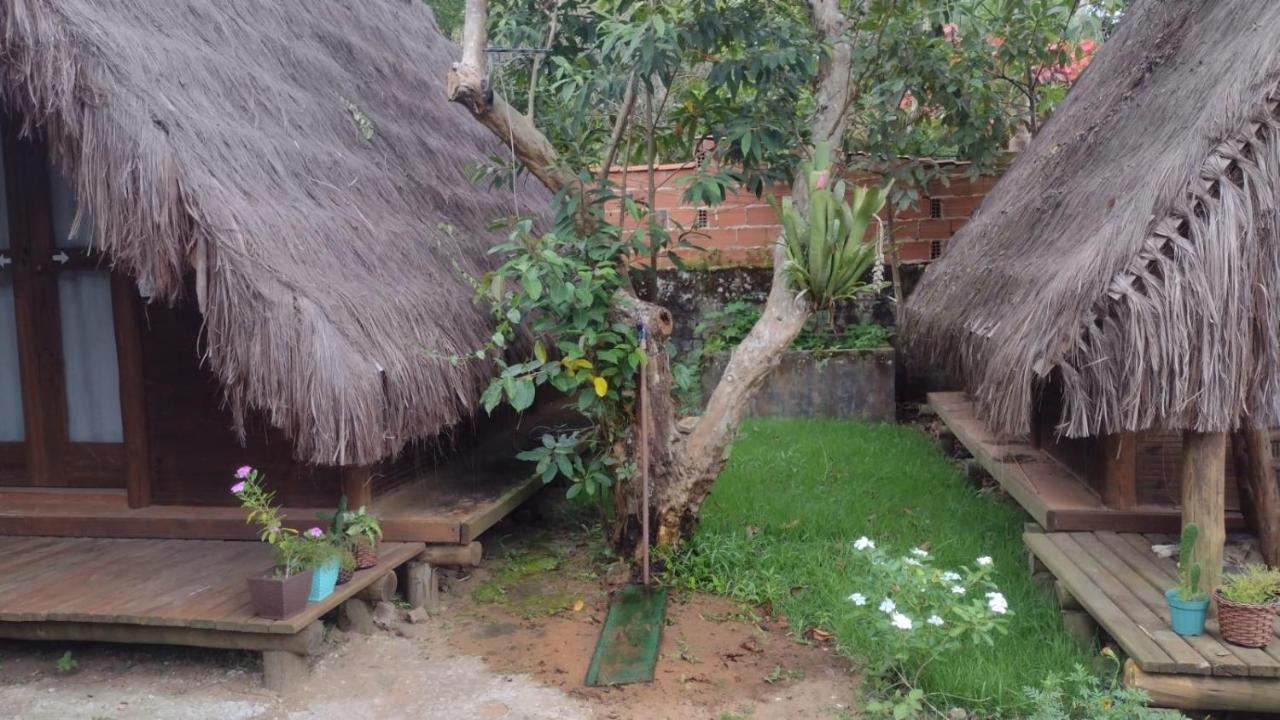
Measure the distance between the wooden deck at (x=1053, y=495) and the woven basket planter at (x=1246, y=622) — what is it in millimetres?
1201

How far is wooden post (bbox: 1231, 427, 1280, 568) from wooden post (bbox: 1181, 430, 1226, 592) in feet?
1.75

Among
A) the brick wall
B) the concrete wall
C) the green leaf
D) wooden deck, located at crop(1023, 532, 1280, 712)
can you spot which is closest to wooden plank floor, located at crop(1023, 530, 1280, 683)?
wooden deck, located at crop(1023, 532, 1280, 712)

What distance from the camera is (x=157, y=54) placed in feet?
14.7

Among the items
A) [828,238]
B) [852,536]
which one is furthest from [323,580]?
[852,536]

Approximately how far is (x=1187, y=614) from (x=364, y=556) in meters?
3.48

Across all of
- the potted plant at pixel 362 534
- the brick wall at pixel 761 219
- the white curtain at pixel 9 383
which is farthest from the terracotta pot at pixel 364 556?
the brick wall at pixel 761 219

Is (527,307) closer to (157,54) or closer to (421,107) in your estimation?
(157,54)

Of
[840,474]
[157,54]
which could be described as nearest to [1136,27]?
[840,474]

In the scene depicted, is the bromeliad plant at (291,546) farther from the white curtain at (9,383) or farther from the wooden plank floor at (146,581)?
the white curtain at (9,383)

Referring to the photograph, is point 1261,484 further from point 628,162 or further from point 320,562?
point 320,562

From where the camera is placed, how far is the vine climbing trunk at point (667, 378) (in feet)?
17.0

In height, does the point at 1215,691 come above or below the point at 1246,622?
below

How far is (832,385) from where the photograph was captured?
30.3 feet

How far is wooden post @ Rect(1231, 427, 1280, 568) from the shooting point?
4227 millimetres
